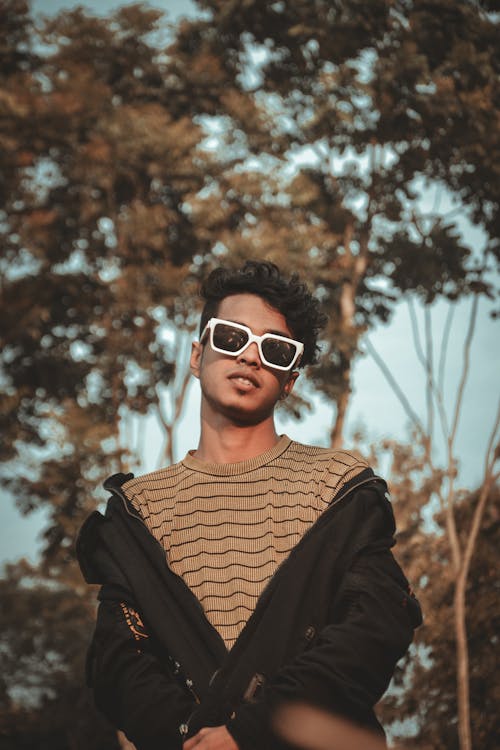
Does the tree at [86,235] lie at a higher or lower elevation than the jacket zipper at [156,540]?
higher

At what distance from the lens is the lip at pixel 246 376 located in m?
2.69

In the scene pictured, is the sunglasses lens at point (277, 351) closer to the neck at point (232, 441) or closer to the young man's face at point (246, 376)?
the young man's face at point (246, 376)

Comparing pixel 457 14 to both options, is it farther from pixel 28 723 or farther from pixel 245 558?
pixel 28 723

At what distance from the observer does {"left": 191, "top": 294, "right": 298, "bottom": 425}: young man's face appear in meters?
2.69

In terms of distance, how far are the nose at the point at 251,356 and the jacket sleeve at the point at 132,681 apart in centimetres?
80

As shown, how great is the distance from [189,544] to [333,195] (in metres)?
11.2

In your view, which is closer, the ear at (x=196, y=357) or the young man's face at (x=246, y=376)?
the young man's face at (x=246, y=376)

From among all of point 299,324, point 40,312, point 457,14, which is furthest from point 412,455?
point 299,324

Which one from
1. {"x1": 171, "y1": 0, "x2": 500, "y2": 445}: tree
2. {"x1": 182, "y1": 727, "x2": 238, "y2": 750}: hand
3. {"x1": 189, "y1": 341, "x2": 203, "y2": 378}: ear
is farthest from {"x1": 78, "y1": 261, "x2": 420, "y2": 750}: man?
{"x1": 171, "y1": 0, "x2": 500, "y2": 445}: tree

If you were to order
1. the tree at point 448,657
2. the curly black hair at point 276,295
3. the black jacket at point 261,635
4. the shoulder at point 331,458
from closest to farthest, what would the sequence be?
the black jacket at point 261,635 → the shoulder at point 331,458 → the curly black hair at point 276,295 → the tree at point 448,657

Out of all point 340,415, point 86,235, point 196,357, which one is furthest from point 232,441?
point 86,235

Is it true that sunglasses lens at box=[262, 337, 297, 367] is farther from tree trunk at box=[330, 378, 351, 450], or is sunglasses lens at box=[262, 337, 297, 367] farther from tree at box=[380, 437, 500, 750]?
tree trunk at box=[330, 378, 351, 450]

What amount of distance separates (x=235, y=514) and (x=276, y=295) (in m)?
0.78

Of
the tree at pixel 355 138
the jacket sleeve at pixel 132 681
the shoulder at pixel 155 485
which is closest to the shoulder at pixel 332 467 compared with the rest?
the shoulder at pixel 155 485
